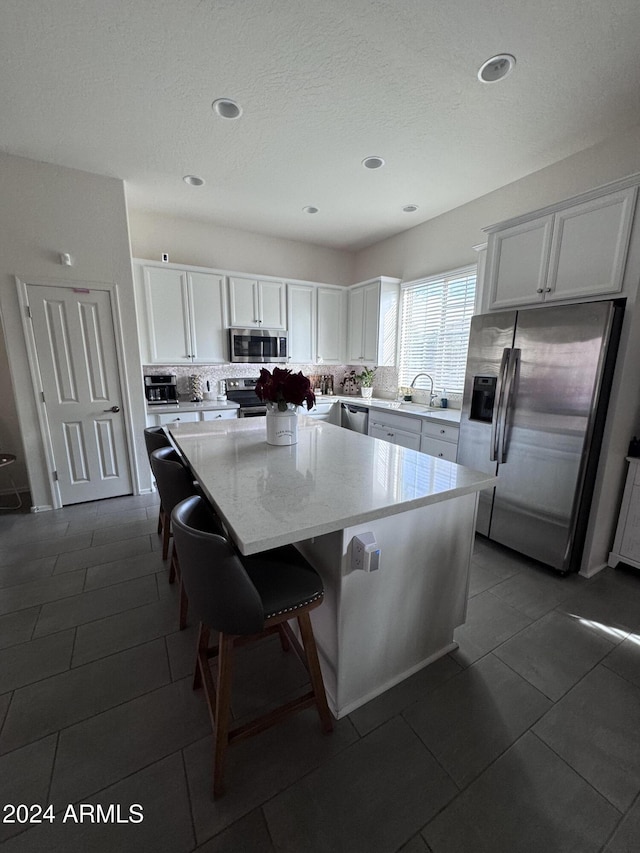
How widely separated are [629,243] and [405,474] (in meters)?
2.03

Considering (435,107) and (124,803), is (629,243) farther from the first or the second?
(124,803)

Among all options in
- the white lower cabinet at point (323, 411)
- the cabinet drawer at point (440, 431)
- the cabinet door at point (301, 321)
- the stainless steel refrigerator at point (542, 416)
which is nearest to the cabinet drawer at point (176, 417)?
the white lower cabinet at point (323, 411)

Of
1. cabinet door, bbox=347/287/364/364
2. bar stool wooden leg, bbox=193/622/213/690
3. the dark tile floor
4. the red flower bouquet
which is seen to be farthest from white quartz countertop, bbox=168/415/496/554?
cabinet door, bbox=347/287/364/364

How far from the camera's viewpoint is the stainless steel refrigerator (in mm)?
2162

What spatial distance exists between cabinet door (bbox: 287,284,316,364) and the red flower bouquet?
2.99 metres

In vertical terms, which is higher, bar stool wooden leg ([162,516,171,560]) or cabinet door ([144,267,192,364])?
cabinet door ([144,267,192,364])

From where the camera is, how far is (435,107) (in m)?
2.20

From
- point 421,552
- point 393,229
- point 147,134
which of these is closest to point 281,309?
point 393,229

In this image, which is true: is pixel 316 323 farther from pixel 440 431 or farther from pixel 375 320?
pixel 440 431

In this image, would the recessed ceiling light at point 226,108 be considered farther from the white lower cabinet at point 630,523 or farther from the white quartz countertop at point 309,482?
the white lower cabinet at point 630,523

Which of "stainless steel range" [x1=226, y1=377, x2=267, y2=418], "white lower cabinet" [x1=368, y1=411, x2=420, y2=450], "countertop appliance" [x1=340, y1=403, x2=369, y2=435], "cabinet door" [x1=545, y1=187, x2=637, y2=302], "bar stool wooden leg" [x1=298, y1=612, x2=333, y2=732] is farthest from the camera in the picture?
"stainless steel range" [x1=226, y1=377, x2=267, y2=418]

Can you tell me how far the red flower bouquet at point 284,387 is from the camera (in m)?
1.85

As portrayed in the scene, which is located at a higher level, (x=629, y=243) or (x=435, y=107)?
(x=435, y=107)

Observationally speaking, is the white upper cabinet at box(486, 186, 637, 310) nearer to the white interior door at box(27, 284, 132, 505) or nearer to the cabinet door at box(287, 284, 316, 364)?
the cabinet door at box(287, 284, 316, 364)
